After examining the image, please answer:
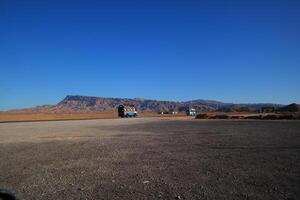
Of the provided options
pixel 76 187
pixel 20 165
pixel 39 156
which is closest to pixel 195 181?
pixel 76 187

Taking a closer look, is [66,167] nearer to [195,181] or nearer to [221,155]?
[195,181]

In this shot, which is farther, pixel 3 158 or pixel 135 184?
pixel 3 158

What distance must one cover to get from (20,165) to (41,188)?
471cm

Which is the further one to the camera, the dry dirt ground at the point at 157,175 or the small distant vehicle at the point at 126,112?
the small distant vehicle at the point at 126,112

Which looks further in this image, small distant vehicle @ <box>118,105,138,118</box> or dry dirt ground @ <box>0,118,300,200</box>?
small distant vehicle @ <box>118,105,138,118</box>

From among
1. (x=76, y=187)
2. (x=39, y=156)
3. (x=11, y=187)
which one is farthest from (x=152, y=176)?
(x=39, y=156)

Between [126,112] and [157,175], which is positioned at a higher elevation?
[126,112]

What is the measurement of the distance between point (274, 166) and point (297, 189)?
11.6ft

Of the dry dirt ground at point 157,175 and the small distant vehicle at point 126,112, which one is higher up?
the small distant vehicle at point 126,112

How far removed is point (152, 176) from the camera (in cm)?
1070

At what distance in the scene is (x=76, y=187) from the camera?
9.45 metres

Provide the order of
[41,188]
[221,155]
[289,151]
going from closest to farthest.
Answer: [41,188] < [221,155] < [289,151]

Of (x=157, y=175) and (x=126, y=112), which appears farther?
(x=126, y=112)

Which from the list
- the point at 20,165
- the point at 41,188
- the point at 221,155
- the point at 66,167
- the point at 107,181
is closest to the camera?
the point at 41,188
